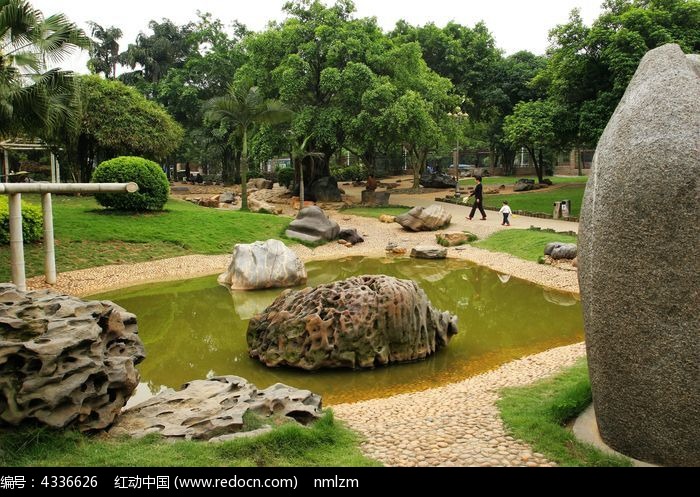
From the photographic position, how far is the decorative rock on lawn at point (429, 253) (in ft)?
62.5

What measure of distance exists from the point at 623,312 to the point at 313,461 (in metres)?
2.48

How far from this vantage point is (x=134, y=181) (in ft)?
73.0

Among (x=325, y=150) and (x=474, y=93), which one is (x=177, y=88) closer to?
(x=325, y=150)

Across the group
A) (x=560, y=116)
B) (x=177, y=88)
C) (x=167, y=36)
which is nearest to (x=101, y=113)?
(x=177, y=88)

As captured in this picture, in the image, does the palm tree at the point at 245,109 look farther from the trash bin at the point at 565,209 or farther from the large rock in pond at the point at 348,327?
the large rock in pond at the point at 348,327

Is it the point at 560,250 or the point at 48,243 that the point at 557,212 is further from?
the point at 48,243

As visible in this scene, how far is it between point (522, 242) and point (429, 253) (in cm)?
291

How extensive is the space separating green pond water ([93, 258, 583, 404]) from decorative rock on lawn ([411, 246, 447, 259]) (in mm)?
1132

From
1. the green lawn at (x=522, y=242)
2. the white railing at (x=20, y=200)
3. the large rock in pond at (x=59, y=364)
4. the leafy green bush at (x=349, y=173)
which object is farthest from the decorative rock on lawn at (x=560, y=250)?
the leafy green bush at (x=349, y=173)

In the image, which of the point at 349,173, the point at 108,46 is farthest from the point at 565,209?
the point at 108,46

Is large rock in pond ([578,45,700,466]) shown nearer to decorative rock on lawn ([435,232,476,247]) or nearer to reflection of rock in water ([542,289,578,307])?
reflection of rock in water ([542,289,578,307])

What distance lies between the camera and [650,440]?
14.3ft

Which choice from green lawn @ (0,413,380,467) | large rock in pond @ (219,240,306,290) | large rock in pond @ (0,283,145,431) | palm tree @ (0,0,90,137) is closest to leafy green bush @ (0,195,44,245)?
palm tree @ (0,0,90,137)

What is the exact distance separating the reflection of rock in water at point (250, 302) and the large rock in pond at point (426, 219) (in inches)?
383
